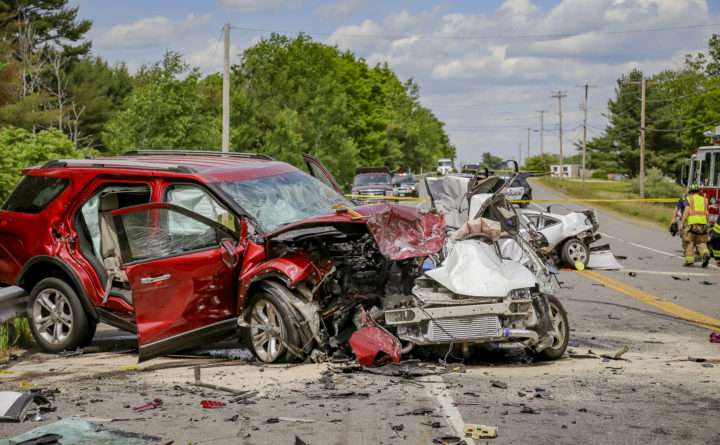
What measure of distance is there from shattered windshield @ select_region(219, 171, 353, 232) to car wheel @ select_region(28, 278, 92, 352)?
2.16 metres

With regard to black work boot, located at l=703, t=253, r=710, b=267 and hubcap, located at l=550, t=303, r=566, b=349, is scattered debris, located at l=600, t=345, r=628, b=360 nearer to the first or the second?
hubcap, located at l=550, t=303, r=566, b=349

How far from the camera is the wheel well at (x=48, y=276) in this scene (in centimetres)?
865

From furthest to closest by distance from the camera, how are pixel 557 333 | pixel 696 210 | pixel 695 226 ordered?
1. pixel 696 210
2. pixel 695 226
3. pixel 557 333

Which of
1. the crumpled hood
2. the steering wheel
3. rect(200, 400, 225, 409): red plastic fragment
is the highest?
the steering wheel

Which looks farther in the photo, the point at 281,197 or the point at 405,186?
the point at 405,186

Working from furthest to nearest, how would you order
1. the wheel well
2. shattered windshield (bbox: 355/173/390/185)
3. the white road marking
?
shattered windshield (bbox: 355/173/390/185) → the wheel well → the white road marking

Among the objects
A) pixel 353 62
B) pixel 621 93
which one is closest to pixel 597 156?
pixel 621 93

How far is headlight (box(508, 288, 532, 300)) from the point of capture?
295 inches

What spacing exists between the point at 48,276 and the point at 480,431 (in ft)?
18.8

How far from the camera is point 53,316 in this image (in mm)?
8875

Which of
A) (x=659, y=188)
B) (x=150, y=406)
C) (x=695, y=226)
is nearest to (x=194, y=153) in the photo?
(x=150, y=406)

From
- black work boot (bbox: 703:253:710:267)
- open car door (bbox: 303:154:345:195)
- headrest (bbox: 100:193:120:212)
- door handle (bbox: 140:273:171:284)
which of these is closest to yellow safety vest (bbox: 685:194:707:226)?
black work boot (bbox: 703:253:710:267)

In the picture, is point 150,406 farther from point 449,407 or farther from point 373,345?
point 449,407

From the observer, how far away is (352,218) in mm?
7535
